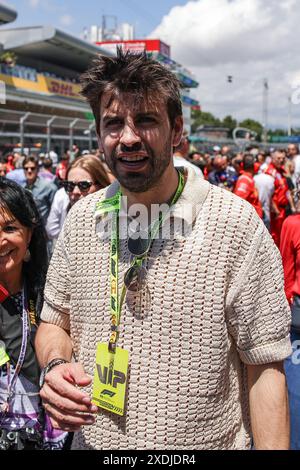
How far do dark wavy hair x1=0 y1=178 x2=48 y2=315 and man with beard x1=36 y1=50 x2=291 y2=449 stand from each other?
0.79m

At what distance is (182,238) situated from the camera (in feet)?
4.91

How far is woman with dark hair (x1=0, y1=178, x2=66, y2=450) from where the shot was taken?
216 cm

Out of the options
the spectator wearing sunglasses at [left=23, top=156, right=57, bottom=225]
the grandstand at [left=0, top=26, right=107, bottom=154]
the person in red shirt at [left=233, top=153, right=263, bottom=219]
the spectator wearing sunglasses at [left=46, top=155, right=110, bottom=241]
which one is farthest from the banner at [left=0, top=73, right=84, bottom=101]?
the spectator wearing sunglasses at [left=46, top=155, right=110, bottom=241]

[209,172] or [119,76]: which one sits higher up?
[119,76]

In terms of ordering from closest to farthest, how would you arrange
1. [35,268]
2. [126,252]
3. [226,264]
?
1. [226,264]
2. [126,252]
3. [35,268]

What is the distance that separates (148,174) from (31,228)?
1.07m

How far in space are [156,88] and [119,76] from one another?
0.11 metres

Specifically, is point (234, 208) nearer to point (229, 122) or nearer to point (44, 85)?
point (44, 85)

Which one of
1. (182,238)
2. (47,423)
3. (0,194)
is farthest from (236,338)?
(0,194)

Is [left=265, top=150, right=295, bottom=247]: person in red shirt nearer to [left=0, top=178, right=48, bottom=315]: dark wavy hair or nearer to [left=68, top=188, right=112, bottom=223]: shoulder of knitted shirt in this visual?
[left=0, top=178, right=48, bottom=315]: dark wavy hair

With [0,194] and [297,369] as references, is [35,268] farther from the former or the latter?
[297,369]

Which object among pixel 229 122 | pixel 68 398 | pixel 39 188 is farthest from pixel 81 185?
pixel 229 122

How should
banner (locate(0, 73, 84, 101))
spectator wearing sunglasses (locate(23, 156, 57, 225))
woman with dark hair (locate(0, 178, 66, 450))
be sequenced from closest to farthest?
woman with dark hair (locate(0, 178, 66, 450)), spectator wearing sunglasses (locate(23, 156, 57, 225)), banner (locate(0, 73, 84, 101))

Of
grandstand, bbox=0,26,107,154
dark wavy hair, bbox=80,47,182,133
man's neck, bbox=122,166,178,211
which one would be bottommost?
man's neck, bbox=122,166,178,211
